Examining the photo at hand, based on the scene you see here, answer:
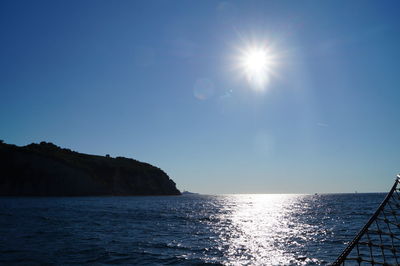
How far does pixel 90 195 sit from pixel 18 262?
127753 millimetres

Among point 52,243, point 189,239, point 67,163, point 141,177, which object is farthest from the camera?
point 141,177

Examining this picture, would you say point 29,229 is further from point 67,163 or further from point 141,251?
point 67,163

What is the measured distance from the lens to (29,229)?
28.4 metres

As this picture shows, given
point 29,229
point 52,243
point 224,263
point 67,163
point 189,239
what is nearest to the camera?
point 224,263

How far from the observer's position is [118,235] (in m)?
27.2

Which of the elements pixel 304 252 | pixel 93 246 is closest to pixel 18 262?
pixel 93 246

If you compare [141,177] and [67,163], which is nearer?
[67,163]

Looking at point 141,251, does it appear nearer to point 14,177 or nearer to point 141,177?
point 14,177

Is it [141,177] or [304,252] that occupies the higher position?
[141,177]

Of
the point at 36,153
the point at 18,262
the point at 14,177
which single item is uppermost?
the point at 36,153

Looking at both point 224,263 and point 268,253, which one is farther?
point 268,253

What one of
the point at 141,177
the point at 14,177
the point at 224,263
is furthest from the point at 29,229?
the point at 141,177

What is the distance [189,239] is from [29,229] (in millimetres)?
15369

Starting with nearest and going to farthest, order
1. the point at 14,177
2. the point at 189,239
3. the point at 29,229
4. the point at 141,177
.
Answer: the point at 189,239 → the point at 29,229 → the point at 14,177 → the point at 141,177
